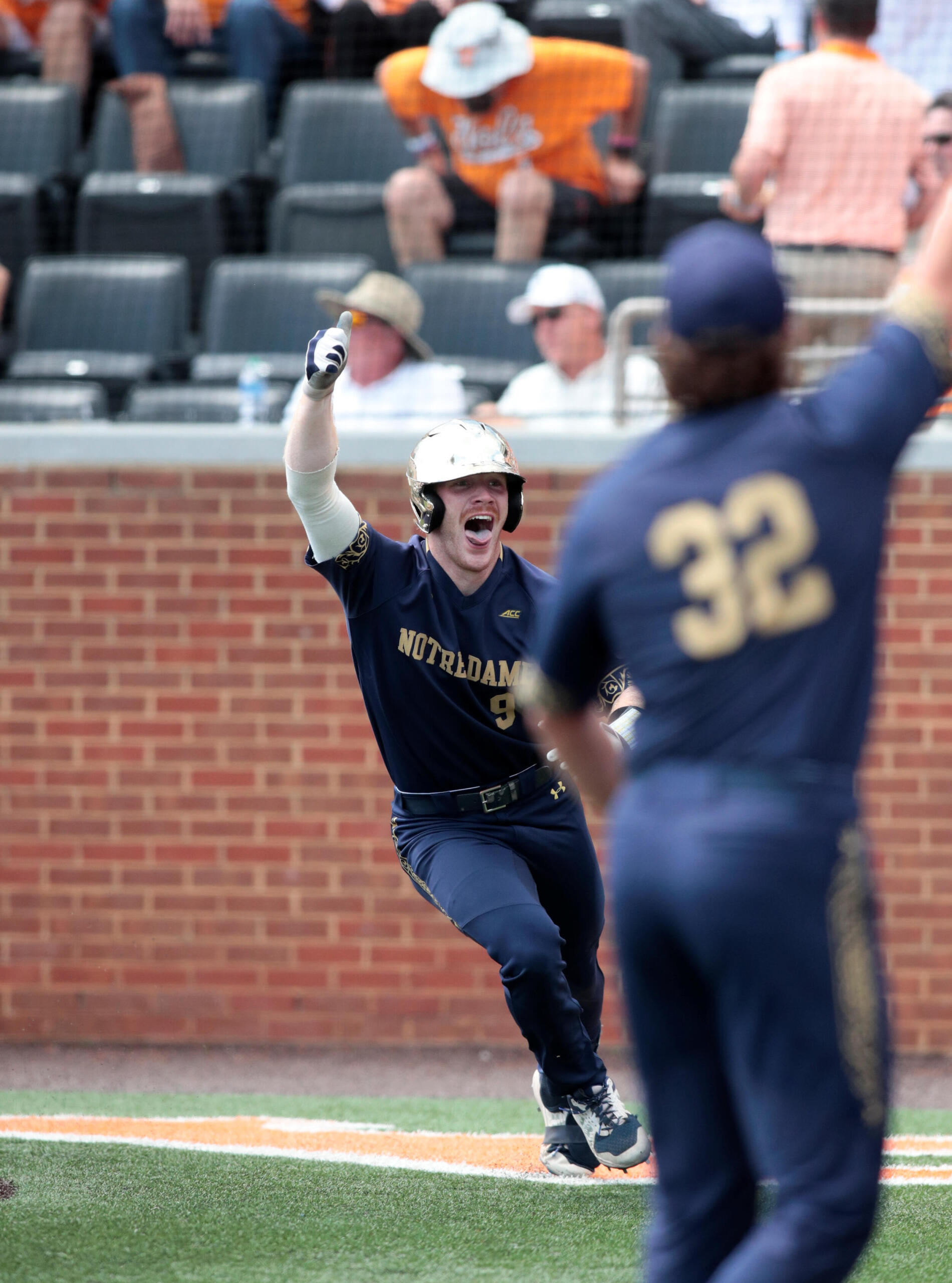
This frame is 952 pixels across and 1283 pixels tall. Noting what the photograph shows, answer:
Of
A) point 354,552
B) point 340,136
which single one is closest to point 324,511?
point 354,552

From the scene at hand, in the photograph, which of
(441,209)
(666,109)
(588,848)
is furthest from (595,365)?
(588,848)

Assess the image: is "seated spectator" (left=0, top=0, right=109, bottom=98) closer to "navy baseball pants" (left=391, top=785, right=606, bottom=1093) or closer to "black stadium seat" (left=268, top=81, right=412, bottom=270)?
"black stadium seat" (left=268, top=81, right=412, bottom=270)

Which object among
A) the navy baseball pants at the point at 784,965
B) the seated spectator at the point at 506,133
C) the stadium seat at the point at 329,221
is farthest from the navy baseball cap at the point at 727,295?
the stadium seat at the point at 329,221

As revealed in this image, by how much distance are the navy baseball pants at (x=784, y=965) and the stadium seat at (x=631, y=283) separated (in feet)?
19.1

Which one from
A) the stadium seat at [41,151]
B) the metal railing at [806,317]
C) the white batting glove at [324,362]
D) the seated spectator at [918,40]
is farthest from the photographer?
the stadium seat at [41,151]

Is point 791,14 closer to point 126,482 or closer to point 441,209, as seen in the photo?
point 441,209

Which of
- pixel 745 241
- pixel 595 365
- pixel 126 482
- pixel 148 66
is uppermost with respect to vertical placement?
pixel 148 66

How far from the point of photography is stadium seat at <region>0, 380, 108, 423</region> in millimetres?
7312

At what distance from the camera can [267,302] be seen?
26.1 feet

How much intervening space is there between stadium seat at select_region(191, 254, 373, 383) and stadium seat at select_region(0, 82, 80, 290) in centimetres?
131

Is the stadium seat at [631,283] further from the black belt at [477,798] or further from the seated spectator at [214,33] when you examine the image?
the black belt at [477,798]

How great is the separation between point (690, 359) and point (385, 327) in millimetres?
4949

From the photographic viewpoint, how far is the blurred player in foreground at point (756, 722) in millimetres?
2113

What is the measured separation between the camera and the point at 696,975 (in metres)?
2.26
